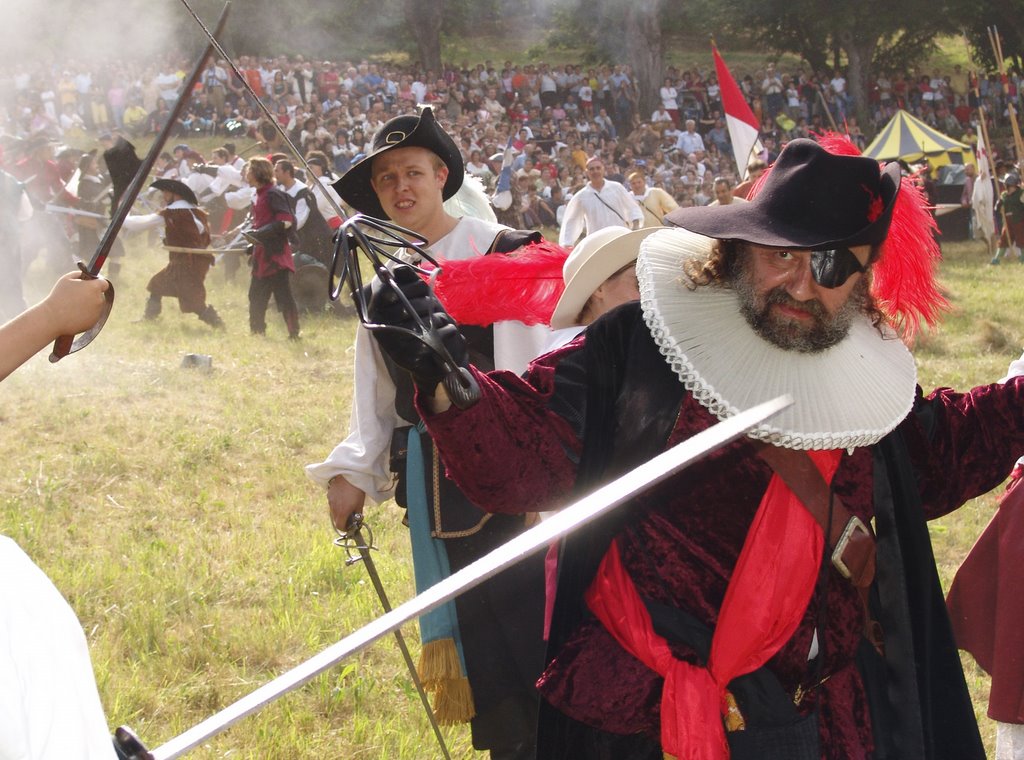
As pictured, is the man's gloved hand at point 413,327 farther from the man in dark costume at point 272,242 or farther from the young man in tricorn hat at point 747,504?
the man in dark costume at point 272,242

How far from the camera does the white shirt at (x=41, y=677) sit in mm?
1467

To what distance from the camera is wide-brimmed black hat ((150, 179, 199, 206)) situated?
1238 centimetres

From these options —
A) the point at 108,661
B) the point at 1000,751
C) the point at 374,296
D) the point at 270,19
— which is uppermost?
the point at 270,19

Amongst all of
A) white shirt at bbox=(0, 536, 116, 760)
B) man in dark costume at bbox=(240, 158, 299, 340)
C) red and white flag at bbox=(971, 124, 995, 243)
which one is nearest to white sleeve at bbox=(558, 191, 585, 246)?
man in dark costume at bbox=(240, 158, 299, 340)

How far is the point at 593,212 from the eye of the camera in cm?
1150

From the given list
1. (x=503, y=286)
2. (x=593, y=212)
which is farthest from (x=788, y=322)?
(x=593, y=212)

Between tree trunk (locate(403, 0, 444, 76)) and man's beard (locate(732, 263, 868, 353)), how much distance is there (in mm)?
35322

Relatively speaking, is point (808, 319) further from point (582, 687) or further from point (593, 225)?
point (593, 225)

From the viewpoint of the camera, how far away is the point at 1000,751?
128 inches

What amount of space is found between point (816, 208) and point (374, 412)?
1583mm

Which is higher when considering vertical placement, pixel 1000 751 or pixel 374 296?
pixel 374 296

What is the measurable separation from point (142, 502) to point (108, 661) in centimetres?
230

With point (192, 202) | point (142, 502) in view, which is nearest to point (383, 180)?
point (142, 502)

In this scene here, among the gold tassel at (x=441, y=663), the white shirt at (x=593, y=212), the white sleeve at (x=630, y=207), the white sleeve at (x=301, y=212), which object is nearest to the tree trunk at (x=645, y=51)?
the white sleeve at (x=301, y=212)
